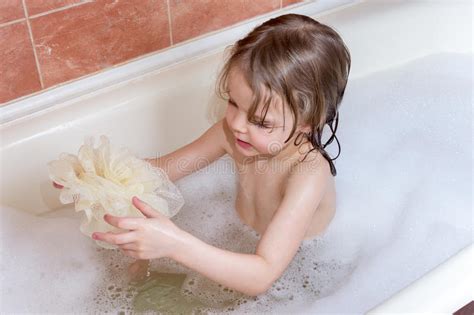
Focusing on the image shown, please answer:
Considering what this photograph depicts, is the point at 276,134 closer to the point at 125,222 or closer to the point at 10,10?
the point at 125,222

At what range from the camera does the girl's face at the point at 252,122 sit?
3.53ft

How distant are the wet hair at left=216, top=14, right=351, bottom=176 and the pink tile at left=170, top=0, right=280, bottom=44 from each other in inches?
15.3

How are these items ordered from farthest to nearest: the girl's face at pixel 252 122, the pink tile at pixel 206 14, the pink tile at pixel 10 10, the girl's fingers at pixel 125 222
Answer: the pink tile at pixel 206 14, the pink tile at pixel 10 10, the girl's face at pixel 252 122, the girl's fingers at pixel 125 222

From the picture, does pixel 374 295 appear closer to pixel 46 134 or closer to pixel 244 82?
pixel 244 82

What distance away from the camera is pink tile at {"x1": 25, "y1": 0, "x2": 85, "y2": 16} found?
4.15 ft

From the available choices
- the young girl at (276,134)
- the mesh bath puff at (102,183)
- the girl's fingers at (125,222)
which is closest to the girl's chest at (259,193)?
the young girl at (276,134)

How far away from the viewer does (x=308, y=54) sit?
1083 millimetres

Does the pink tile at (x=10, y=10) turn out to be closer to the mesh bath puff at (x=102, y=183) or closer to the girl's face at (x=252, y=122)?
the mesh bath puff at (x=102, y=183)

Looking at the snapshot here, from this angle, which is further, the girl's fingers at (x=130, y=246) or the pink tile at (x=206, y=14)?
the pink tile at (x=206, y=14)

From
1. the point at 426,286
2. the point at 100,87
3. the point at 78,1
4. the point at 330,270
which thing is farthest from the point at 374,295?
the point at 78,1

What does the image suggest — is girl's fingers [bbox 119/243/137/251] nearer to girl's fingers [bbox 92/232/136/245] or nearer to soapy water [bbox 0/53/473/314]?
girl's fingers [bbox 92/232/136/245]

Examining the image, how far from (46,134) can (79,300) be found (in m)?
0.33

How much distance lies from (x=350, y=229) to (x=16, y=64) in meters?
0.74

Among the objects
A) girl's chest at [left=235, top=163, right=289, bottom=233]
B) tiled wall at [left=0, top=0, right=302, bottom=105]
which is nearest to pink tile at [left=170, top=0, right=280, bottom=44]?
tiled wall at [left=0, top=0, right=302, bottom=105]
